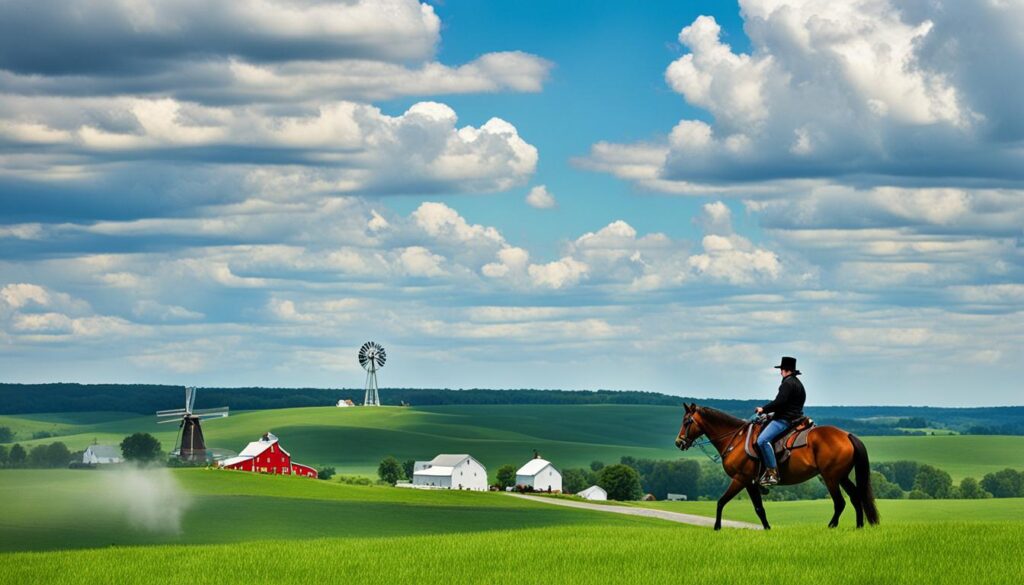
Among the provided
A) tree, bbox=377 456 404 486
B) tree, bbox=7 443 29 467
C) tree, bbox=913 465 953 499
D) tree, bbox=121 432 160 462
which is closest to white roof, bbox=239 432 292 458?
tree, bbox=121 432 160 462

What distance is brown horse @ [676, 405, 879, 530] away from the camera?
3200 cm

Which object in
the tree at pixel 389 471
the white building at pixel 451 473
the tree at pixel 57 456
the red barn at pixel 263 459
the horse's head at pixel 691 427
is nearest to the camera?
the horse's head at pixel 691 427

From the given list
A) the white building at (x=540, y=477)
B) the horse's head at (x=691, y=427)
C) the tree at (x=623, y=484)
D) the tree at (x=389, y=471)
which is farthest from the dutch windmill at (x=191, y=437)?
the horse's head at (x=691, y=427)

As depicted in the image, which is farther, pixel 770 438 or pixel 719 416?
pixel 719 416

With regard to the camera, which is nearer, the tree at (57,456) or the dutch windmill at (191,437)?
the dutch windmill at (191,437)

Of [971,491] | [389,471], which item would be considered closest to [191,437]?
[389,471]

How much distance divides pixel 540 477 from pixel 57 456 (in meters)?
62.9

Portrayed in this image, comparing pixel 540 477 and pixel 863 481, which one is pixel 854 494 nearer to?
pixel 863 481

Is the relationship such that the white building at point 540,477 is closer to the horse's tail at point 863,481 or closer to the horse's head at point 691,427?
the horse's head at point 691,427

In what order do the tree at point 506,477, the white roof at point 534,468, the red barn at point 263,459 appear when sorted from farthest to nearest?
1. the white roof at point 534,468
2. the tree at point 506,477
3. the red barn at point 263,459

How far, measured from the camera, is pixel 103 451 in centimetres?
18062

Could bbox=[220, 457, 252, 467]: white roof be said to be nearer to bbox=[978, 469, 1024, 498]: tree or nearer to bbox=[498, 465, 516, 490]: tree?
bbox=[498, 465, 516, 490]: tree

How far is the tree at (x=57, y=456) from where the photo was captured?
177250 millimetres

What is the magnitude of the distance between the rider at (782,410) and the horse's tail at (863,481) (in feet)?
4.84
